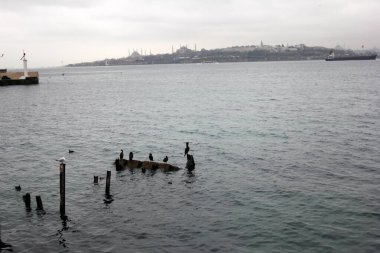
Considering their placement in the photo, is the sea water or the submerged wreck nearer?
the sea water

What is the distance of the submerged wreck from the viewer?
1395 inches

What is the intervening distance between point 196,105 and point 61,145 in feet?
150

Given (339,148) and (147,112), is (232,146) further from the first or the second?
(147,112)

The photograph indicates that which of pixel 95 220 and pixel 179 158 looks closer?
pixel 95 220

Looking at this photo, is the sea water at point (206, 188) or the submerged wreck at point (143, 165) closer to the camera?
the sea water at point (206, 188)

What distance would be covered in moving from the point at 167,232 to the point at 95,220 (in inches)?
195

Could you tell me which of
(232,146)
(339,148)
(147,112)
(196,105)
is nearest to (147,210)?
(232,146)

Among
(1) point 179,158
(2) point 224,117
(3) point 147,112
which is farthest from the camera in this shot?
(3) point 147,112

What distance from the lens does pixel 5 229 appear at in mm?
24156

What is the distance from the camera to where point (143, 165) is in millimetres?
35969

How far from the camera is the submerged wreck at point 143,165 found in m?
35.4

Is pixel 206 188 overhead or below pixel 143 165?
below

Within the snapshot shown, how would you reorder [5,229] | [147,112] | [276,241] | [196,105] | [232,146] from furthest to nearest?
1. [196,105]
2. [147,112]
3. [232,146]
4. [5,229]
5. [276,241]

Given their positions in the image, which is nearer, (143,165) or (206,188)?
(206,188)
